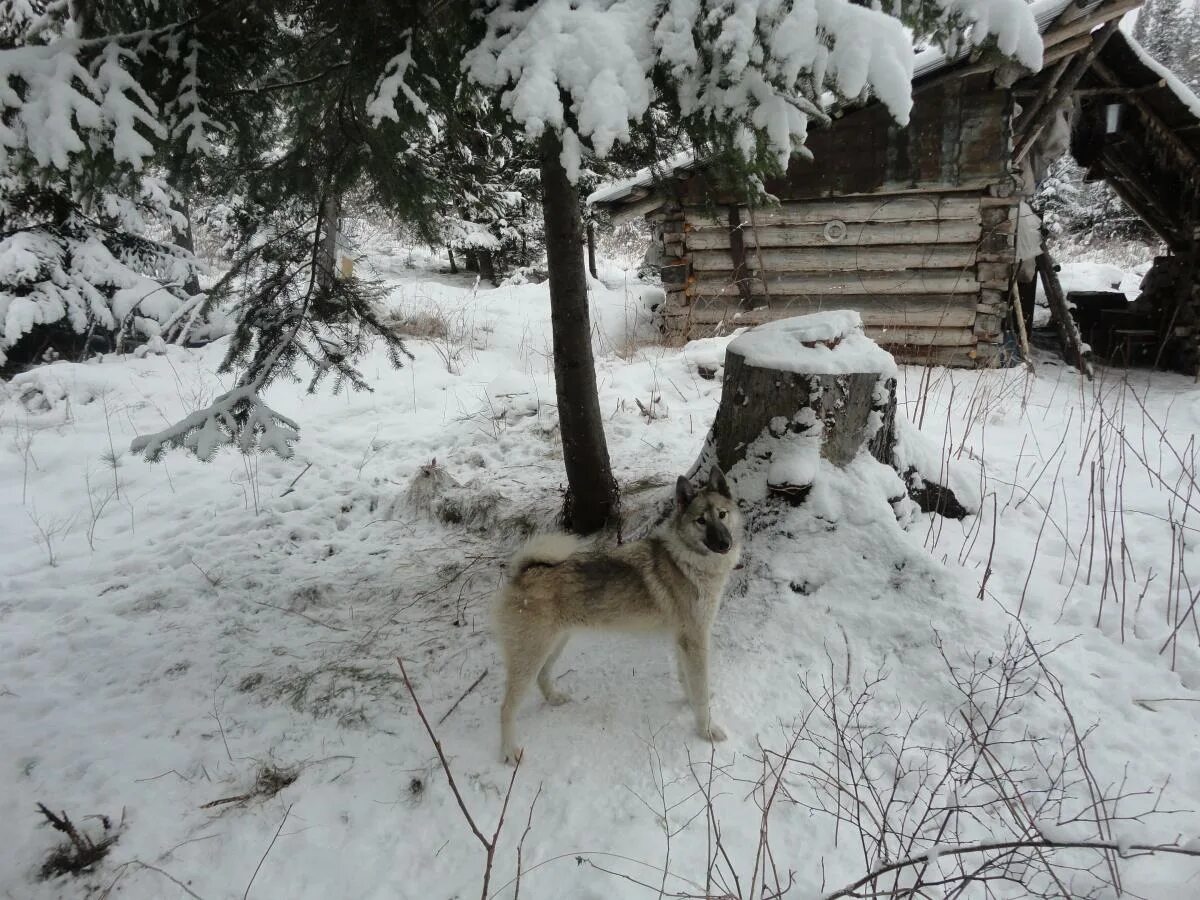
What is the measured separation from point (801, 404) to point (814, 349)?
1.19 ft

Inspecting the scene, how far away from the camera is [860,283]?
8930 millimetres

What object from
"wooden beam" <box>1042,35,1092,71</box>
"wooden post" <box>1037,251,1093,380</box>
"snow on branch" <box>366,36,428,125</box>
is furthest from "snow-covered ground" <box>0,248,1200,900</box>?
"wooden beam" <box>1042,35,1092,71</box>

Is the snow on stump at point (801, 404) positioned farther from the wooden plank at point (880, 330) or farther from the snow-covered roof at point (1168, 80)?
the snow-covered roof at point (1168, 80)

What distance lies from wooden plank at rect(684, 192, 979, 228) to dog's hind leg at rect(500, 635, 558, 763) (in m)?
6.49

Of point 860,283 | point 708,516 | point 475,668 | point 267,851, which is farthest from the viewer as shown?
point 860,283

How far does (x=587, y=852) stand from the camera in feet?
7.32

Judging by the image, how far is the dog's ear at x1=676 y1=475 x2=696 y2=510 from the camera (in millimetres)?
2889

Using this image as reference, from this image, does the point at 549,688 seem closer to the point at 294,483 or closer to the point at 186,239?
the point at 294,483

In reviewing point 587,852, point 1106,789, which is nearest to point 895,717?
point 1106,789

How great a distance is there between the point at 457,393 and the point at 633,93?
560 cm

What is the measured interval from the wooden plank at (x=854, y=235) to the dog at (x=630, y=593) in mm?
6117

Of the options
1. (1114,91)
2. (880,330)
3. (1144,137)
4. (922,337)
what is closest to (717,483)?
(922,337)

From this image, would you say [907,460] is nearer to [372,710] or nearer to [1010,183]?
[372,710]

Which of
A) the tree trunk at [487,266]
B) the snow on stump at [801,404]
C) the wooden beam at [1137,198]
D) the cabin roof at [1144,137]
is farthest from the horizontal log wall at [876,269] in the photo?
the tree trunk at [487,266]
